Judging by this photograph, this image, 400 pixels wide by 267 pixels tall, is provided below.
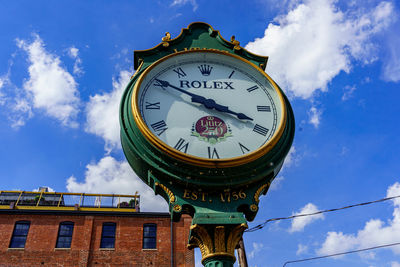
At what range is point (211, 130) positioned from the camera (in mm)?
Answer: 4336

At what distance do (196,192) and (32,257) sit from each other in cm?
2061

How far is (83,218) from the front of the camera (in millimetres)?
23109

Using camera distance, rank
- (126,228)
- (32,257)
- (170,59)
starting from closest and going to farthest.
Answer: (170,59), (32,257), (126,228)

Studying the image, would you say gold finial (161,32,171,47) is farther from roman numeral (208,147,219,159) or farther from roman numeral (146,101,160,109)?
roman numeral (208,147,219,159)

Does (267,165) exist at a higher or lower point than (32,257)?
lower

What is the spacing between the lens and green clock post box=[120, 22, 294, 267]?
12.8ft

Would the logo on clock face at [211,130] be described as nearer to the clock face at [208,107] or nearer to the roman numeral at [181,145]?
the clock face at [208,107]

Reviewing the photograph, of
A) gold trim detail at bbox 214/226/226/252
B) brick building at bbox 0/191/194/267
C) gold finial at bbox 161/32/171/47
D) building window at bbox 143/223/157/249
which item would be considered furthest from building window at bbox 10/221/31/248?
gold trim detail at bbox 214/226/226/252

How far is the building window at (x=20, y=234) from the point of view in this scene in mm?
21631

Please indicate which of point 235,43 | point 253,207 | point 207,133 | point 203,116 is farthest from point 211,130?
point 235,43

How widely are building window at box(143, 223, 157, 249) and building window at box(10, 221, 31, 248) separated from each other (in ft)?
22.9

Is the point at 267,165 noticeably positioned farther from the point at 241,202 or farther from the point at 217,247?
the point at 217,247

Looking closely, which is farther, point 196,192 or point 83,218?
point 83,218

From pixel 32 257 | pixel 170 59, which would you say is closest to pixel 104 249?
pixel 32 257
